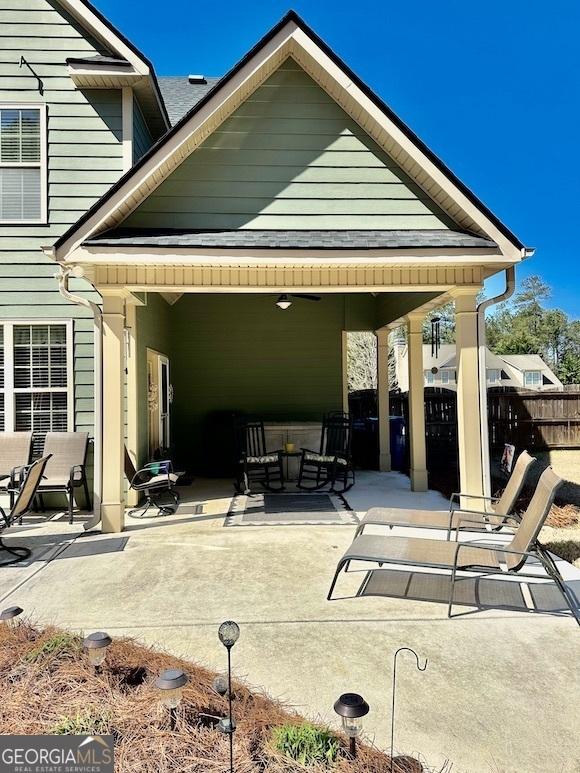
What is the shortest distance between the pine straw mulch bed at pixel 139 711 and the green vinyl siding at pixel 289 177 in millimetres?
4446

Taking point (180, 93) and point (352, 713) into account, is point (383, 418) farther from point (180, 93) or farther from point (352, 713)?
point (352, 713)

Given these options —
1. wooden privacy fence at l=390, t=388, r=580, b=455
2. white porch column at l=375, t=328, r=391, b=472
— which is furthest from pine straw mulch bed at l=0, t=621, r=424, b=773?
wooden privacy fence at l=390, t=388, r=580, b=455

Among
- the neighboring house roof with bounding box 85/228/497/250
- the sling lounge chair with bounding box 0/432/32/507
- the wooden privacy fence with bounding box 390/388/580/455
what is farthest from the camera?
the wooden privacy fence with bounding box 390/388/580/455

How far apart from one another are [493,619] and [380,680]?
118 centimetres

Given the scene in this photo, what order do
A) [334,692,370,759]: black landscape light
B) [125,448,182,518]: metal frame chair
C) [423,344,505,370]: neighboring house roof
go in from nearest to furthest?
[334,692,370,759]: black landscape light → [125,448,182,518]: metal frame chair → [423,344,505,370]: neighboring house roof

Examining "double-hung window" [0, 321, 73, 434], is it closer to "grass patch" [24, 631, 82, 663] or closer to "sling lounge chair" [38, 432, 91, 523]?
"sling lounge chair" [38, 432, 91, 523]

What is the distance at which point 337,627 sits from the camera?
354 centimetres

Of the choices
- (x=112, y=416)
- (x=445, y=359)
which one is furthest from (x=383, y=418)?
(x=445, y=359)

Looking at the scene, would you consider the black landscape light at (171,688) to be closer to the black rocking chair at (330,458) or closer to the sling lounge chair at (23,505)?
Result: the sling lounge chair at (23,505)

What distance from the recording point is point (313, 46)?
228 inches

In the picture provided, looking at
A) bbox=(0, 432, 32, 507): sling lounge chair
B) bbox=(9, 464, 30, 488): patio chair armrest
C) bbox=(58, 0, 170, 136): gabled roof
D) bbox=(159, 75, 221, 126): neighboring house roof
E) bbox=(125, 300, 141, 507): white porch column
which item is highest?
bbox=(159, 75, 221, 126): neighboring house roof

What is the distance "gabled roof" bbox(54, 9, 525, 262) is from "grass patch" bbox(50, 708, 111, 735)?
4.51m

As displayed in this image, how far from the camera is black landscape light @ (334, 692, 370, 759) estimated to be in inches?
82.7

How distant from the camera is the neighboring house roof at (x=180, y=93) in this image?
9485 mm
